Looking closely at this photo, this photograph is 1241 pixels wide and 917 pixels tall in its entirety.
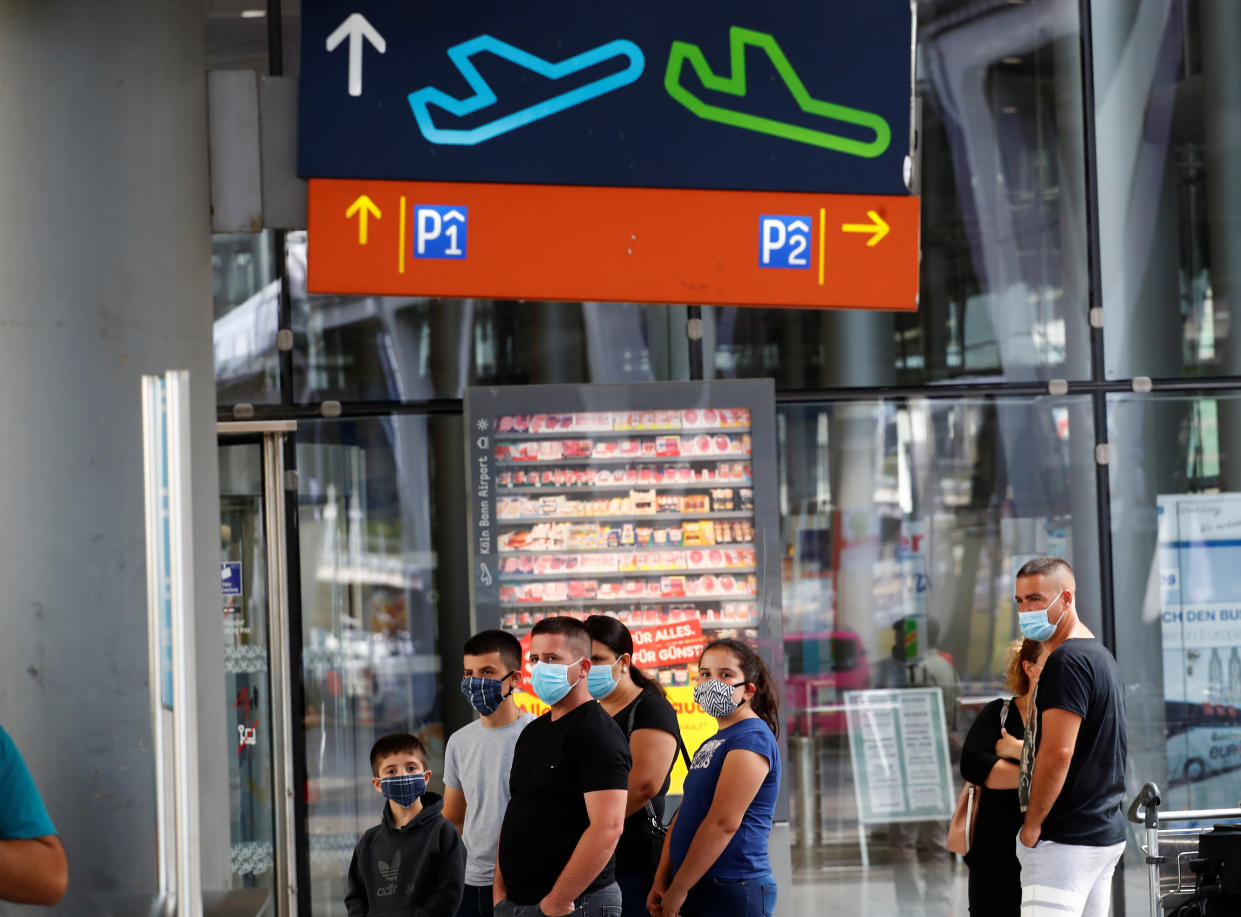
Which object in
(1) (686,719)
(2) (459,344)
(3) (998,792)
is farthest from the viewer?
(2) (459,344)

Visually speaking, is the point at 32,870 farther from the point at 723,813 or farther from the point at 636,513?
the point at 636,513

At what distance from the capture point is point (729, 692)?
4.59 m

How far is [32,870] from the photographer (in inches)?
110

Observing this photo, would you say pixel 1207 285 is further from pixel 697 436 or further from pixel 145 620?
pixel 145 620

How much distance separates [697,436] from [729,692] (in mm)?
2286

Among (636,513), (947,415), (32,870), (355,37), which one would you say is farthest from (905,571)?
(32,870)

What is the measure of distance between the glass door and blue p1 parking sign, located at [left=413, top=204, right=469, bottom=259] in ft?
9.80

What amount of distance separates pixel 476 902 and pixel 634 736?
0.80 metres

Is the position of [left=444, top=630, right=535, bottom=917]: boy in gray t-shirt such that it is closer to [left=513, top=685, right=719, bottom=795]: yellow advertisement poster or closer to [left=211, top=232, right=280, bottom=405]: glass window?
[left=513, top=685, right=719, bottom=795]: yellow advertisement poster

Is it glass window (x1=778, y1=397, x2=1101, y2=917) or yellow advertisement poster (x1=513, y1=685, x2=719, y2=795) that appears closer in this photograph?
yellow advertisement poster (x1=513, y1=685, x2=719, y2=795)

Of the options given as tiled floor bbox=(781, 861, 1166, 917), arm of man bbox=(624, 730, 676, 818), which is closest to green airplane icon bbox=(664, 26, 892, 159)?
arm of man bbox=(624, 730, 676, 818)

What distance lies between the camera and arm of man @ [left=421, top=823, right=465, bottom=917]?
439 centimetres

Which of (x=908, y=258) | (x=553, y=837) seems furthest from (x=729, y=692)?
(x=908, y=258)

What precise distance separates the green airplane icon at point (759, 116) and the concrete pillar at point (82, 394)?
1667mm
